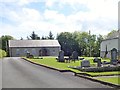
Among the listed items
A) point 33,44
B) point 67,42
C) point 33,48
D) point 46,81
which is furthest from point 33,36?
point 46,81

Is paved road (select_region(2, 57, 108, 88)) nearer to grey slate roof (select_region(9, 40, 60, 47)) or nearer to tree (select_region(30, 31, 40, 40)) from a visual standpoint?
grey slate roof (select_region(9, 40, 60, 47))

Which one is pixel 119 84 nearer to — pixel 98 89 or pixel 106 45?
pixel 98 89

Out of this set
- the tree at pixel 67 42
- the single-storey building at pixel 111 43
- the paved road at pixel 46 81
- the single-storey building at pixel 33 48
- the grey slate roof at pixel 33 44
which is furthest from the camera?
the tree at pixel 67 42

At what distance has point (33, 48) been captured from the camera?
85.6m

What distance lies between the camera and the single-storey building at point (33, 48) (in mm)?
84625

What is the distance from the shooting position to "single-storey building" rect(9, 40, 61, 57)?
84625 millimetres

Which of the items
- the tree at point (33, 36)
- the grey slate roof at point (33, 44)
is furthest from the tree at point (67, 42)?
the tree at point (33, 36)

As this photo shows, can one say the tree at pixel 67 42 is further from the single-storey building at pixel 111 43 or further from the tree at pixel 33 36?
the single-storey building at pixel 111 43

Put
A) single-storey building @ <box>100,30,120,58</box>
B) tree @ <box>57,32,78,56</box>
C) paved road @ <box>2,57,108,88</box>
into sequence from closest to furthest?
paved road @ <box>2,57,108,88</box> → single-storey building @ <box>100,30,120,58</box> → tree @ <box>57,32,78,56</box>

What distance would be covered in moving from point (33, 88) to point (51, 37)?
370 feet

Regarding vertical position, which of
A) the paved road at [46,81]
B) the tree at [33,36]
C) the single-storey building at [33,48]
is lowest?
the paved road at [46,81]

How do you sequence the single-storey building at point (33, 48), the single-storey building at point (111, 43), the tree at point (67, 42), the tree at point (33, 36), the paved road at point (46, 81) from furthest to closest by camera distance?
the tree at point (33, 36) < the tree at point (67, 42) < the single-storey building at point (33, 48) < the single-storey building at point (111, 43) < the paved road at point (46, 81)

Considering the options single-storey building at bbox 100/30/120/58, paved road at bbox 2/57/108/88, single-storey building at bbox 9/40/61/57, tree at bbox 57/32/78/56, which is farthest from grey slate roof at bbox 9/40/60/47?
paved road at bbox 2/57/108/88

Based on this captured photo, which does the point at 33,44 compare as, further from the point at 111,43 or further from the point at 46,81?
the point at 46,81
